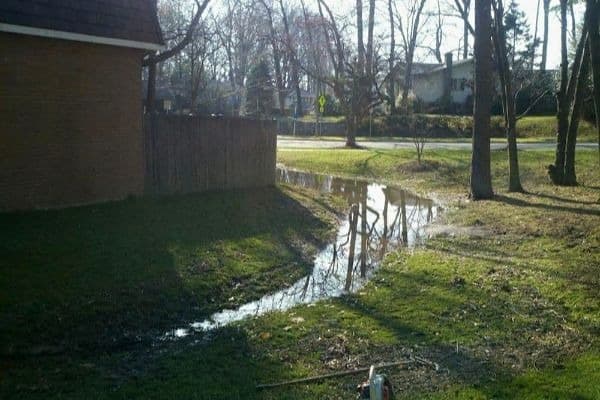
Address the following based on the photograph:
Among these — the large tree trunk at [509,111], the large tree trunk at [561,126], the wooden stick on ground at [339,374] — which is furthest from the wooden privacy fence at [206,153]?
the wooden stick on ground at [339,374]

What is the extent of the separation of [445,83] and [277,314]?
189ft

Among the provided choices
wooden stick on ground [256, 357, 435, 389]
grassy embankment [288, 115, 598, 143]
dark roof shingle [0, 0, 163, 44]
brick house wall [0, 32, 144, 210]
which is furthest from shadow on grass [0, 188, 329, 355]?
grassy embankment [288, 115, 598, 143]

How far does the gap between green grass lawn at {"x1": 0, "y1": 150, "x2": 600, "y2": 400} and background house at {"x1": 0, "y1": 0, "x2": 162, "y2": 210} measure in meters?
0.78

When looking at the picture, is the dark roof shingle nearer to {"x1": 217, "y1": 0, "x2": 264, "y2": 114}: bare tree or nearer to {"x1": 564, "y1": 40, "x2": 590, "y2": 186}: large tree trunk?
{"x1": 564, "y1": 40, "x2": 590, "y2": 186}: large tree trunk

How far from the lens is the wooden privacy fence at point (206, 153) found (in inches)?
608

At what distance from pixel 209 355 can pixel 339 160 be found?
24.7 meters

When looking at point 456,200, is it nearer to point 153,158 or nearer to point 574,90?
point 574,90

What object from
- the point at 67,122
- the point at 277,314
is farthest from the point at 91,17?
the point at 277,314

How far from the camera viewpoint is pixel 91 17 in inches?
A: 512

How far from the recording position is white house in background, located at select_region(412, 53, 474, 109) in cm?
6231

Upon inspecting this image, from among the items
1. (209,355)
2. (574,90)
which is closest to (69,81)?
(209,355)

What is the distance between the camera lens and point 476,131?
18109 mm

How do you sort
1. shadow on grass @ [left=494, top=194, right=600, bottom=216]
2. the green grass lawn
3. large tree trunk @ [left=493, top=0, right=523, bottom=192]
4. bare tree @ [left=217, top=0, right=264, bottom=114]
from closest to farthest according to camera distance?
the green grass lawn
shadow on grass @ [left=494, top=194, right=600, bottom=216]
large tree trunk @ [left=493, top=0, right=523, bottom=192]
bare tree @ [left=217, top=0, right=264, bottom=114]

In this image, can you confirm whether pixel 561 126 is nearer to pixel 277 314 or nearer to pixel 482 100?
pixel 482 100
